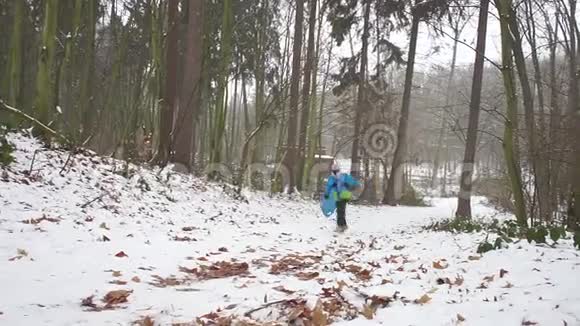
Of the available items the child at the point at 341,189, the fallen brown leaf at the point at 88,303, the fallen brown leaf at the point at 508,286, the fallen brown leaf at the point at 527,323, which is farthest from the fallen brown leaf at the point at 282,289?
the child at the point at 341,189

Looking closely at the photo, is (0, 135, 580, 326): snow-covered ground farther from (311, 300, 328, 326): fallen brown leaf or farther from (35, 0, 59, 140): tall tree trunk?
(35, 0, 59, 140): tall tree trunk

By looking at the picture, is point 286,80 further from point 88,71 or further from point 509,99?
point 509,99

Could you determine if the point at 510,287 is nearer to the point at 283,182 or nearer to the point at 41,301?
the point at 41,301

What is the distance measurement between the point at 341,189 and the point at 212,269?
5922 millimetres

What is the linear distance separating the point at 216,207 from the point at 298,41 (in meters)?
9.48

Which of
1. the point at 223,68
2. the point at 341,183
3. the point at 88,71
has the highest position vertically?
the point at 223,68

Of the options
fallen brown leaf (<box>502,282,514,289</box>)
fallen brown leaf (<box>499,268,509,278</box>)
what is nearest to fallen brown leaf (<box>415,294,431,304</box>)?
fallen brown leaf (<box>502,282,514,289</box>)

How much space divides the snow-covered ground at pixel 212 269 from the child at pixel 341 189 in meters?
1.20

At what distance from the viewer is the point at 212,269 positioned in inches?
221

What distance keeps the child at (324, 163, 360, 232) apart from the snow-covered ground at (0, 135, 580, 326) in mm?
1200

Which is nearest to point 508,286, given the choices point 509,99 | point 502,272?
point 502,272

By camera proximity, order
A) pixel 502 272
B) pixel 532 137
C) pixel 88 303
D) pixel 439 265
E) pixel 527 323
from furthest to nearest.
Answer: pixel 532 137, pixel 439 265, pixel 502 272, pixel 88 303, pixel 527 323

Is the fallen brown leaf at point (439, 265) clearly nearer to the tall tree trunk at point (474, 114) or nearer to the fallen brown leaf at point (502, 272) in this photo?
the fallen brown leaf at point (502, 272)

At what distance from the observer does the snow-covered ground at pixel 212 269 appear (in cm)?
352
